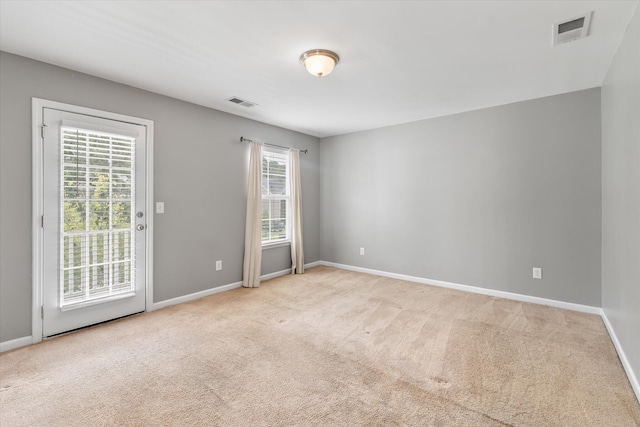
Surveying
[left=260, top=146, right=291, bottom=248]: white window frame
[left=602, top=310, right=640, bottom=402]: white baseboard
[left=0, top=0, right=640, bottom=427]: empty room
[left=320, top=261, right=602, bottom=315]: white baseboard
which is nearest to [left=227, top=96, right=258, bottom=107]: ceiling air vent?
[left=0, top=0, right=640, bottom=427]: empty room

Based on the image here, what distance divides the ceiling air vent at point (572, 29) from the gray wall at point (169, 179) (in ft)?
11.7

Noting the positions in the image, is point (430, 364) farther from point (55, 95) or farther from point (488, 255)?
point (55, 95)

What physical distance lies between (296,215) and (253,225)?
35.9 inches

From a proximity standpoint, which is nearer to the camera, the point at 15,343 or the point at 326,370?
the point at 326,370

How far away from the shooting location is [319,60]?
2.44 metres

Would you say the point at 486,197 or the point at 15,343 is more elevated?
the point at 486,197

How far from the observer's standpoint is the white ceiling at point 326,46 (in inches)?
75.9

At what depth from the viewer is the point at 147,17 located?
6.57ft

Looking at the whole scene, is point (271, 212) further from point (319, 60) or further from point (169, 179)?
point (319, 60)

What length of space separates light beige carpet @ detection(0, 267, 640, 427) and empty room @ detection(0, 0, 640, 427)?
0.02 meters

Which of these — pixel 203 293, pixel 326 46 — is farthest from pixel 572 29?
pixel 203 293

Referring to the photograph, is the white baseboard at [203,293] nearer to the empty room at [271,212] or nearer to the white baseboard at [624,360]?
the empty room at [271,212]

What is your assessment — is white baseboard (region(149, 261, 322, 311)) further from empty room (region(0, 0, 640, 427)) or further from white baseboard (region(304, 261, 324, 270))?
white baseboard (region(304, 261, 324, 270))

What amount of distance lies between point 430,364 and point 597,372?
1.17 m
